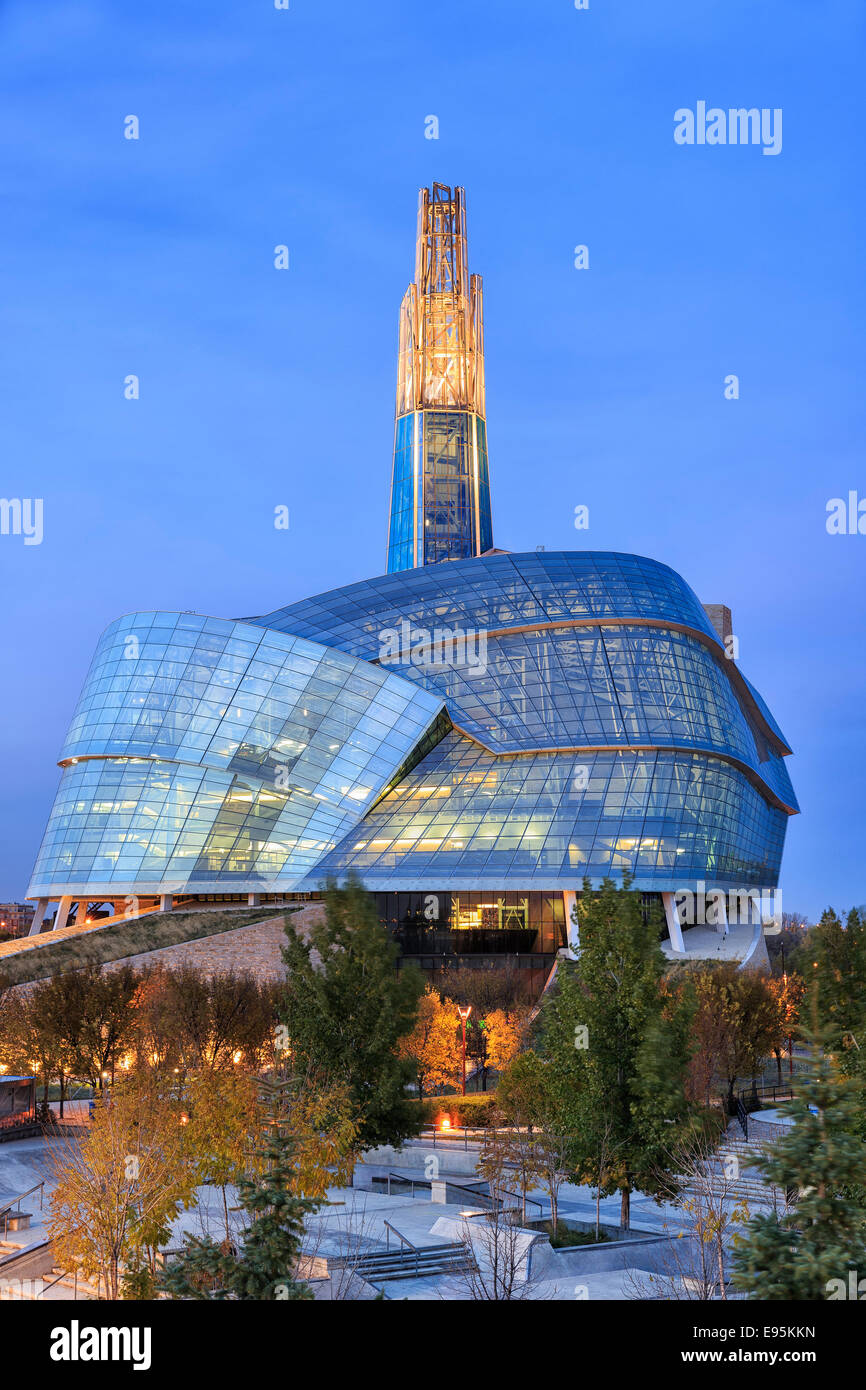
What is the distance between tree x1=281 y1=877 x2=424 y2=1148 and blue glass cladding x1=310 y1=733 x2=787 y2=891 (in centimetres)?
3387

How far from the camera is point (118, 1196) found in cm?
2089

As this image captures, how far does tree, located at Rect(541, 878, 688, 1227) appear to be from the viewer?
87.2ft

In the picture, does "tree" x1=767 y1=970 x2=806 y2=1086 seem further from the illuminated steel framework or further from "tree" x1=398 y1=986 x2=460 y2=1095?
the illuminated steel framework

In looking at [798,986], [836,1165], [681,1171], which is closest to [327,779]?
[798,986]

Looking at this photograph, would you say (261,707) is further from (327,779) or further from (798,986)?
(798,986)

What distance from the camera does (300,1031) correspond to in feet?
113

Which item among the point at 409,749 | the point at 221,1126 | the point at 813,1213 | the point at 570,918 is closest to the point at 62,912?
the point at 409,749

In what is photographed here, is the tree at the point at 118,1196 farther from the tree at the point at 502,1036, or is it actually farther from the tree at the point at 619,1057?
the tree at the point at 502,1036

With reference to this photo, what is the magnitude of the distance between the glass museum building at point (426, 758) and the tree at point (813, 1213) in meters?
55.1

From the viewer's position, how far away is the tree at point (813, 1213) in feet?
41.3

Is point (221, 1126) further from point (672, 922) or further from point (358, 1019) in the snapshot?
point (672, 922)

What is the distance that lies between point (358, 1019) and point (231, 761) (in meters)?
40.8

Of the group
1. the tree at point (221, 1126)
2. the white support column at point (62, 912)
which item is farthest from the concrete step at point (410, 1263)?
the white support column at point (62, 912)

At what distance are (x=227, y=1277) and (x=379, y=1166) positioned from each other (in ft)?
78.4
